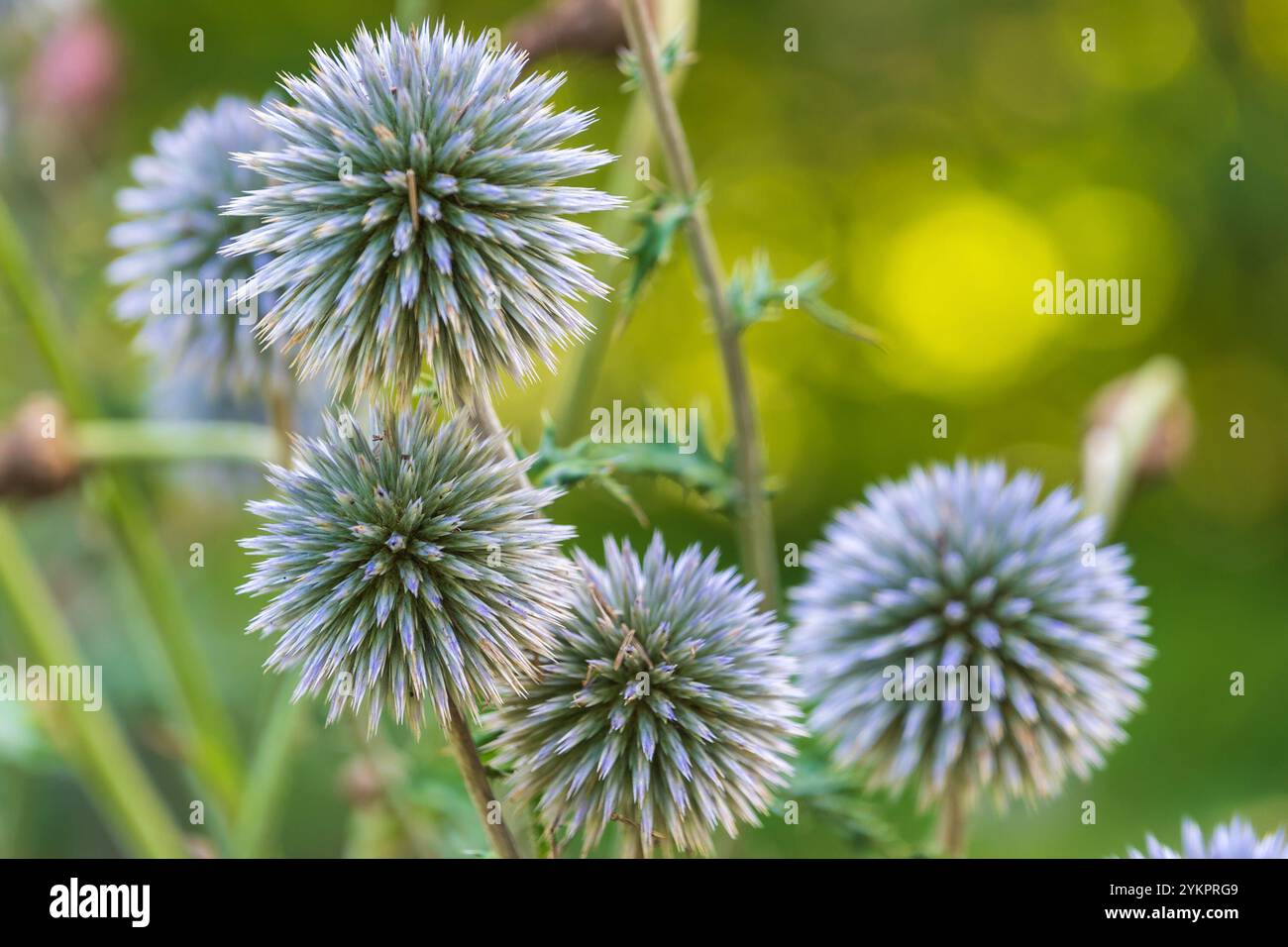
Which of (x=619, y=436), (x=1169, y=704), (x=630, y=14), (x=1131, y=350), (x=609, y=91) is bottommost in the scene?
(x=1169, y=704)

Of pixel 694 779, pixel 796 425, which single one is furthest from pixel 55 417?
pixel 796 425

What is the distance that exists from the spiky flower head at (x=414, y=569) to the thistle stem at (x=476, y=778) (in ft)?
0.04

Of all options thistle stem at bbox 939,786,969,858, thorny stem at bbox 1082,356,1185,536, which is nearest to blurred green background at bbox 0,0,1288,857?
thorny stem at bbox 1082,356,1185,536

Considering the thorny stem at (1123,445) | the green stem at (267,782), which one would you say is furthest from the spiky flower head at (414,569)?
the thorny stem at (1123,445)

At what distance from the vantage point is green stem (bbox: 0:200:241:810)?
1.14 meters

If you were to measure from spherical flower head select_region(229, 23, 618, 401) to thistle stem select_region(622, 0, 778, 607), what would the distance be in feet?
0.33

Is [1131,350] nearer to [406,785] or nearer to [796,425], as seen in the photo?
[796,425]

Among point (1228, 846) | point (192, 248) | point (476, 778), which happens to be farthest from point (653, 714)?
point (192, 248)

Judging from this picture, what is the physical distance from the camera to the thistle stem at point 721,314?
805mm

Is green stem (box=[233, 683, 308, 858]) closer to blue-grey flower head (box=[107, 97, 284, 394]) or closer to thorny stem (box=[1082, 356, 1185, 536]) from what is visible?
blue-grey flower head (box=[107, 97, 284, 394])

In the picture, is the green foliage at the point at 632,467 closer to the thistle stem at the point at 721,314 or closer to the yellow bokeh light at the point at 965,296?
the thistle stem at the point at 721,314

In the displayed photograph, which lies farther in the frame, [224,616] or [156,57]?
[156,57]

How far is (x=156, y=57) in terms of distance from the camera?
2.68m
